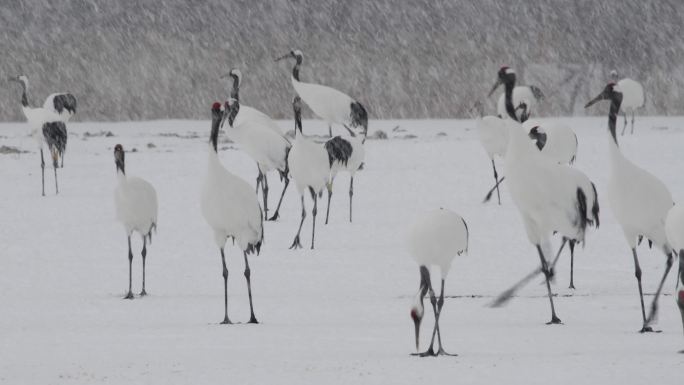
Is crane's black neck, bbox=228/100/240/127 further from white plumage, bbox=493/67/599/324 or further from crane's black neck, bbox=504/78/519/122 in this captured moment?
white plumage, bbox=493/67/599/324

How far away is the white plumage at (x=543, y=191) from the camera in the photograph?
720 cm

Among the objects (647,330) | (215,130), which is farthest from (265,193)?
(647,330)

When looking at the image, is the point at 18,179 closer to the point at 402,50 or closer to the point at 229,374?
the point at 229,374

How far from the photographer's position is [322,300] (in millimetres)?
7957

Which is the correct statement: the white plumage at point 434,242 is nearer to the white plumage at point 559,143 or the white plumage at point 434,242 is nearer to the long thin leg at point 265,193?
the long thin leg at point 265,193

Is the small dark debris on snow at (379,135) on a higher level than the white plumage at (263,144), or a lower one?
higher

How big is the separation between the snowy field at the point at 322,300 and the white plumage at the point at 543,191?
1.83 feet

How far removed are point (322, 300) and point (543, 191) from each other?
1.69 metres

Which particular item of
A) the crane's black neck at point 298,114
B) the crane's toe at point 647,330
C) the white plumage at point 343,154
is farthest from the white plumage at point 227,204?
the white plumage at point 343,154

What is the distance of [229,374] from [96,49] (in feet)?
115

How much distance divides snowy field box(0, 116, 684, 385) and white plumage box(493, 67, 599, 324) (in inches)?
22.0

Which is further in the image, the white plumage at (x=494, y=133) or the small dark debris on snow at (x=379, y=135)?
the small dark debris on snow at (x=379, y=135)

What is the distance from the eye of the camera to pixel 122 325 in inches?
283

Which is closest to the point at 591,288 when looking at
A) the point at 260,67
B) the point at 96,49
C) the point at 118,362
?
the point at 118,362
